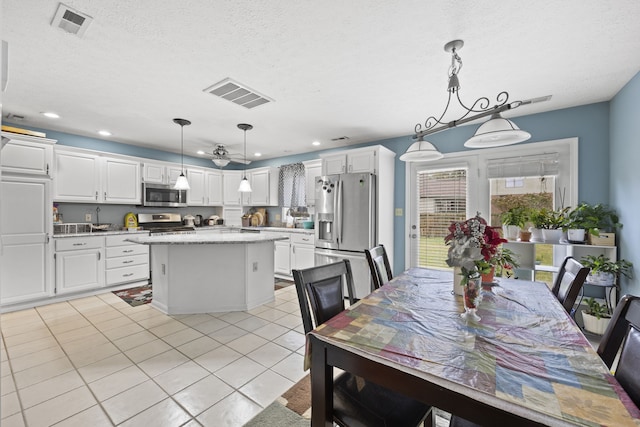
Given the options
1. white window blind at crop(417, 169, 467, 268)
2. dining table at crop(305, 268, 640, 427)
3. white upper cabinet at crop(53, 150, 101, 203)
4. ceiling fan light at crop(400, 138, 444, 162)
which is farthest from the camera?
white upper cabinet at crop(53, 150, 101, 203)

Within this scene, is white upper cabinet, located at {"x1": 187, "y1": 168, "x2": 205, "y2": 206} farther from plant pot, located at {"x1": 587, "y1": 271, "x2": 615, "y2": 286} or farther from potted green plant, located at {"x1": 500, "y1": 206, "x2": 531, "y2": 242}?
plant pot, located at {"x1": 587, "y1": 271, "x2": 615, "y2": 286}

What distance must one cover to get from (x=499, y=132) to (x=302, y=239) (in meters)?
3.80

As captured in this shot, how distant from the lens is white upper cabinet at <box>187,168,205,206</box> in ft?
18.7

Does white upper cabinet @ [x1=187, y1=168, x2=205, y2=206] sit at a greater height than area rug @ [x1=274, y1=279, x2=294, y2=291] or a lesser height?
greater

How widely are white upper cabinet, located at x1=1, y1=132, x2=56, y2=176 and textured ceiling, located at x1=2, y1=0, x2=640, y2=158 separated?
1.11 ft

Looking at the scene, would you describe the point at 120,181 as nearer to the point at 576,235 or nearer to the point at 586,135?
the point at 576,235

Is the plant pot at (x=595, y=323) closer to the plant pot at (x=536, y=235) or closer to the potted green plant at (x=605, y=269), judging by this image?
the potted green plant at (x=605, y=269)

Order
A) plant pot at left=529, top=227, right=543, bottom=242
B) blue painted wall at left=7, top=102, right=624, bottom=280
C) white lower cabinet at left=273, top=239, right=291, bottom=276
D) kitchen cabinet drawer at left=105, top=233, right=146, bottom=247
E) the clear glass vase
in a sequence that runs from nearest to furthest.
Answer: the clear glass vase, blue painted wall at left=7, top=102, right=624, bottom=280, plant pot at left=529, top=227, right=543, bottom=242, kitchen cabinet drawer at left=105, top=233, right=146, bottom=247, white lower cabinet at left=273, top=239, right=291, bottom=276

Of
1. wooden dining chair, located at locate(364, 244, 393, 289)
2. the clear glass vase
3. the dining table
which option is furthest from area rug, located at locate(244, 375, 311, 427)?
the clear glass vase

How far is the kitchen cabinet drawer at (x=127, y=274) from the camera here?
4.38 m

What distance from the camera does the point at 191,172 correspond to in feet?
18.8

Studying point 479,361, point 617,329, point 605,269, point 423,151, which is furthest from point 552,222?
point 479,361

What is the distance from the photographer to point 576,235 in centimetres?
290

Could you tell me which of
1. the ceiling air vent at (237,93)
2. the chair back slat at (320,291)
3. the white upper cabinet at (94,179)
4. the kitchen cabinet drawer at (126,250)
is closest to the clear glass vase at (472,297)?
the chair back slat at (320,291)
